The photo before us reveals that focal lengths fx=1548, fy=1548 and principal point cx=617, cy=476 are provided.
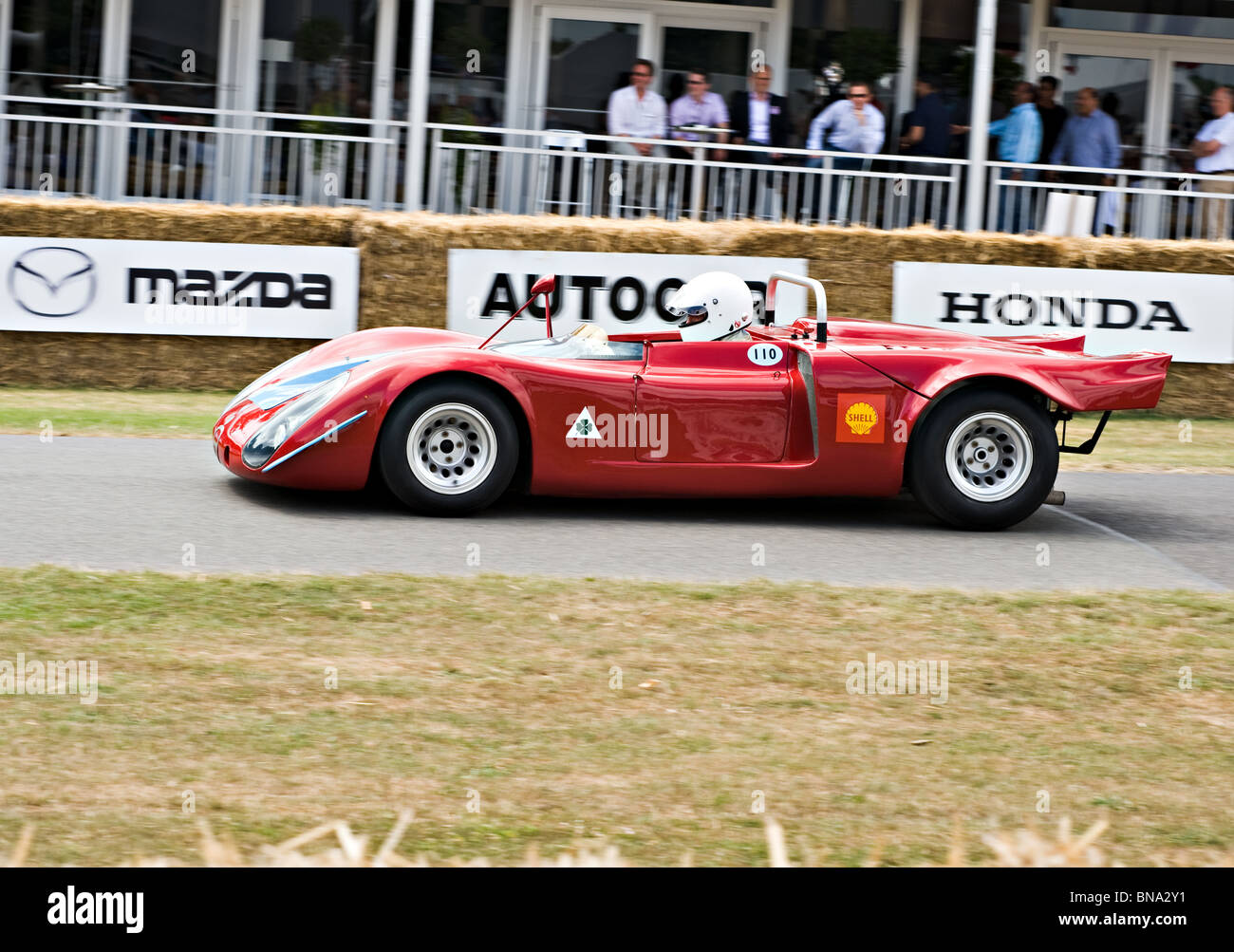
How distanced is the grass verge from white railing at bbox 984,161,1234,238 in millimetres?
8541

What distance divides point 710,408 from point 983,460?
141cm

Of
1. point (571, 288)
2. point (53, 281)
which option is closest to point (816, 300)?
point (571, 288)

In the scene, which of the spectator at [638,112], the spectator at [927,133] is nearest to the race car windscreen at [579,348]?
the spectator at [638,112]

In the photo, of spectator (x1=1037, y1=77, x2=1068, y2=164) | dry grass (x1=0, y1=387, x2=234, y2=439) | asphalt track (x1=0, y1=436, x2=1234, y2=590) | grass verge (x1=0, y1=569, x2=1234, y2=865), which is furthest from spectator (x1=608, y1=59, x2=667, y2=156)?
grass verge (x1=0, y1=569, x2=1234, y2=865)

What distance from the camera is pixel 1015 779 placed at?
163 inches

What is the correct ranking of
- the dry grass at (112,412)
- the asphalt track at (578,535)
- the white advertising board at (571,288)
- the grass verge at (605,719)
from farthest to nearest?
the white advertising board at (571,288) → the dry grass at (112,412) → the asphalt track at (578,535) → the grass verge at (605,719)

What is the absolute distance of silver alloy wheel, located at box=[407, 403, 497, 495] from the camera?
724cm

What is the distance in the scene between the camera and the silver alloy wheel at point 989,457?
7562mm

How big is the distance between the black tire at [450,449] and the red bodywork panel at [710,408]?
8 centimetres

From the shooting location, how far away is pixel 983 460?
301 inches

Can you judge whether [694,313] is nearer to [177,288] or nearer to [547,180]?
[177,288]

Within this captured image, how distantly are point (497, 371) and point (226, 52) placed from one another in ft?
36.2

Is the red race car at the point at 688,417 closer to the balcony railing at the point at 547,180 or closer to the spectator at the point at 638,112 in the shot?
the balcony railing at the point at 547,180

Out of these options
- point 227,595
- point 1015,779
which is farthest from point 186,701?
point 1015,779
